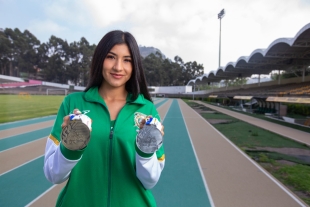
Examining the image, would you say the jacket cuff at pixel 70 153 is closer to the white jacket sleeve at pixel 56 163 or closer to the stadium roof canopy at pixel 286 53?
the white jacket sleeve at pixel 56 163

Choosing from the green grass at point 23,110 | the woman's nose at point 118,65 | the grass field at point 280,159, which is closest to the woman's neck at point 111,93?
the woman's nose at point 118,65

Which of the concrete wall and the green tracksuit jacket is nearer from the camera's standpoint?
the green tracksuit jacket

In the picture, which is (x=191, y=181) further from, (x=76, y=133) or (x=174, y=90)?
(x=174, y=90)

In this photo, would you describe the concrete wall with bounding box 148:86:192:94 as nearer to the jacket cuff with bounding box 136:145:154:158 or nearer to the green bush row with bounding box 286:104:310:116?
the green bush row with bounding box 286:104:310:116

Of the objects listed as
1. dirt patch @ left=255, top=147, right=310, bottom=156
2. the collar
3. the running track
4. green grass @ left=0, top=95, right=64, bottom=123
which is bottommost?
dirt patch @ left=255, top=147, right=310, bottom=156

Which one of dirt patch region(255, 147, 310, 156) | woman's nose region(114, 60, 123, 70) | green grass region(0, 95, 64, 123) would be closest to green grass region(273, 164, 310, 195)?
dirt patch region(255, 147, 310, 156)

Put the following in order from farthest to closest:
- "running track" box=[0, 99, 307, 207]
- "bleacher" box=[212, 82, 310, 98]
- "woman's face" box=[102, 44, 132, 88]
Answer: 1. "bleacher" box=[212, 82, 310, 98]
2. "running track" box=[0, 99, 307, 207]
3. "woman's face" box=[102, 44, 132, 88]

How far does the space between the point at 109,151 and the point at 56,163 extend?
A: 25cm

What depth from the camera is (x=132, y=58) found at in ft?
4.33

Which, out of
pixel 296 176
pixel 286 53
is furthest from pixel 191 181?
pixel 286 53

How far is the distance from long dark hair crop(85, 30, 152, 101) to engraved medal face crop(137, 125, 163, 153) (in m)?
0.34

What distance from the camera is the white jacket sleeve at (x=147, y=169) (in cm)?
110

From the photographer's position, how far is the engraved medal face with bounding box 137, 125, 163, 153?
1.04 metres

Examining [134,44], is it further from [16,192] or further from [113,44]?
[16,192]
